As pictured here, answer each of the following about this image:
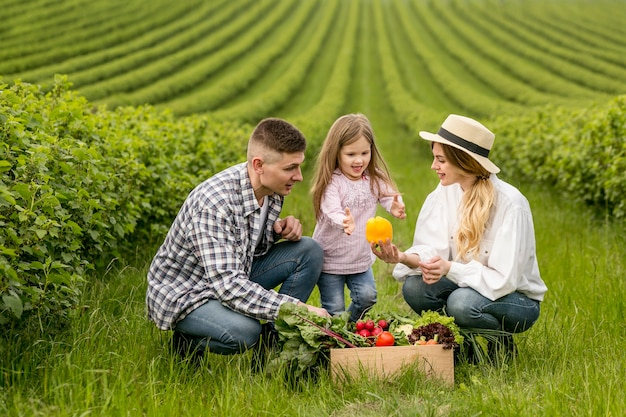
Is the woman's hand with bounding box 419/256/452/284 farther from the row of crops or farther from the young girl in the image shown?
the row of crops

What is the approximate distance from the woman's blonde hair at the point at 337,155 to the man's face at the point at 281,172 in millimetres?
702

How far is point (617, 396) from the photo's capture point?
11.4 feet

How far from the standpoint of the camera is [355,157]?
5.02 m

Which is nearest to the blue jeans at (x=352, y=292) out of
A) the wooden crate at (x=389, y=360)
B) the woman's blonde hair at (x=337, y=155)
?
the woman's blonde hair at (x=337, y=155)

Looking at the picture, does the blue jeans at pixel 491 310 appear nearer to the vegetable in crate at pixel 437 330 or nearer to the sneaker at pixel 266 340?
the vegetable in crate at pixel 437 330

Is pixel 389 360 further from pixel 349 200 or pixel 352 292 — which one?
pixel 349 200

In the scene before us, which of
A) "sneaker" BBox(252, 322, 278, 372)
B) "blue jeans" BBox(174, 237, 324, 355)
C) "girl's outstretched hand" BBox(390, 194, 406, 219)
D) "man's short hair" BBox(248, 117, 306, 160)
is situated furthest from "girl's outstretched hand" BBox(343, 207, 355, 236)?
"sneaker" BBox(252, 322, 278, 372)

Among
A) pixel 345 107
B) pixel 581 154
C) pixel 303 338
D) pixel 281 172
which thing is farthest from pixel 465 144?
pixel 345 107

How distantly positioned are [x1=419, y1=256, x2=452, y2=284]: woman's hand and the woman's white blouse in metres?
0.04

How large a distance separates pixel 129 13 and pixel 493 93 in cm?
2391

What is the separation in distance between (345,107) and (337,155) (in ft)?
99.3

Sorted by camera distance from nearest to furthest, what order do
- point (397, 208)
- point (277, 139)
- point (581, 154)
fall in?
point (277, 139)
point (397, 208)
point (581, 154)

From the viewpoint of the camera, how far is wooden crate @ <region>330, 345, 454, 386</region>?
3.98m

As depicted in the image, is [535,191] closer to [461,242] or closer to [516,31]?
[461,242]
